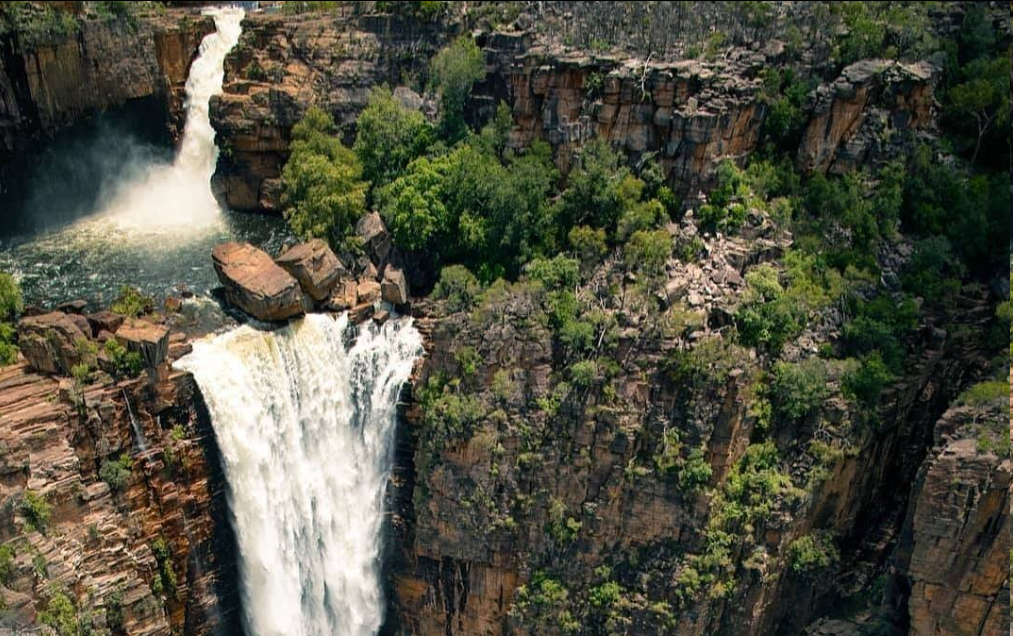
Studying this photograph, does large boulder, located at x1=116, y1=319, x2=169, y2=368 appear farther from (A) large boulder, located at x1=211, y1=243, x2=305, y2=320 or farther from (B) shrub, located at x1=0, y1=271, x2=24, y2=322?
(B) shrub, located at x1=0, y1=271, x2=24, y2=322

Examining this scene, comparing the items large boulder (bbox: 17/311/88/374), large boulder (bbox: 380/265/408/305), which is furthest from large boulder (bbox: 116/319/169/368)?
large boulder (bbox: 380/265/408/305)

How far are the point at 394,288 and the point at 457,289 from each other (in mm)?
2740

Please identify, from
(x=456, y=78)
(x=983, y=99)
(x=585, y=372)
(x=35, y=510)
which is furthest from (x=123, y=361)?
(x=983, y=99)

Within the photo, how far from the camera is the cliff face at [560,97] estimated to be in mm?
40062

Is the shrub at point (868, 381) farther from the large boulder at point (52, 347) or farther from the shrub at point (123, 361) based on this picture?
the large boulder at point (52, 347)

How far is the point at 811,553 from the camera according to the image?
36.8 meters

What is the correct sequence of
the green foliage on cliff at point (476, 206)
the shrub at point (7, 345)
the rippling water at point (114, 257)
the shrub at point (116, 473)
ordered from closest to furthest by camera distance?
the shrub at point (116, 473) < the shrub at point (7, 345) < the rippling water at point (114, 257) < the green foliage on cliff at point (476, 206)

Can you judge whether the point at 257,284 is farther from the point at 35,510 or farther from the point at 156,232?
the point at 35,510

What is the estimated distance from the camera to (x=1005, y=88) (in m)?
41.4

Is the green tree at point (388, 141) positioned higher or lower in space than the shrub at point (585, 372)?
higher

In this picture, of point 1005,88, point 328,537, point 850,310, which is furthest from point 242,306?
point 1005,88

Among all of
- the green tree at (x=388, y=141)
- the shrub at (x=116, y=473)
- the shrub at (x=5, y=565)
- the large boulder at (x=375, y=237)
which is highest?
the green tree at (x=388, y=141)

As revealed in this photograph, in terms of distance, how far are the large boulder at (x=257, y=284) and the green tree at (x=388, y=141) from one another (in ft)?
23.0

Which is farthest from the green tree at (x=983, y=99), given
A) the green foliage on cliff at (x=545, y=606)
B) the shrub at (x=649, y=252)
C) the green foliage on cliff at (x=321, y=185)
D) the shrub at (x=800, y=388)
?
the green foliage on cliff at (x=321, y=185)
